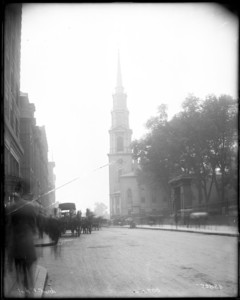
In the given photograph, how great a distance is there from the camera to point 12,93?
289 inches

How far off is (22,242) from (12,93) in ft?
10.1

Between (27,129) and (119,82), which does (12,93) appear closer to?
(27,129)

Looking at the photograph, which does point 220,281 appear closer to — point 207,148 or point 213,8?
point 213,8

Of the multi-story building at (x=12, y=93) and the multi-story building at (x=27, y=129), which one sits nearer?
the multi-story building at (x=12, y=93)

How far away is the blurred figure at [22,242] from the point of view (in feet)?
18.1

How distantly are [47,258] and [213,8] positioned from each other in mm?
7283

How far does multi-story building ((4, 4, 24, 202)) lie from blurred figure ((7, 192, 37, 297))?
369 mm

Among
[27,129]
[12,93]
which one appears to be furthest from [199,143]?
[12,93]

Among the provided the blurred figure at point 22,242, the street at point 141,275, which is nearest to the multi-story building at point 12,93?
the blurred figure at point 22,242

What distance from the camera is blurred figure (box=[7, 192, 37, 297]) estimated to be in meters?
5.50

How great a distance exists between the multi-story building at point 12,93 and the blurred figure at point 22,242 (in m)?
0.37

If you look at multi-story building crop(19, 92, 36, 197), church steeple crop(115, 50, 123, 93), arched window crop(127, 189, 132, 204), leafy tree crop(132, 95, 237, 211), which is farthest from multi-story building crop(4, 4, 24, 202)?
arched window crop(127, 189, 132, 204)

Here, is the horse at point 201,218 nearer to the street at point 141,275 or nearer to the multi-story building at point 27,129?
the street at point 141,275

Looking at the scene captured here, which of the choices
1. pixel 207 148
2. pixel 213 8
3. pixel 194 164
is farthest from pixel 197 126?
pixel 213 8
